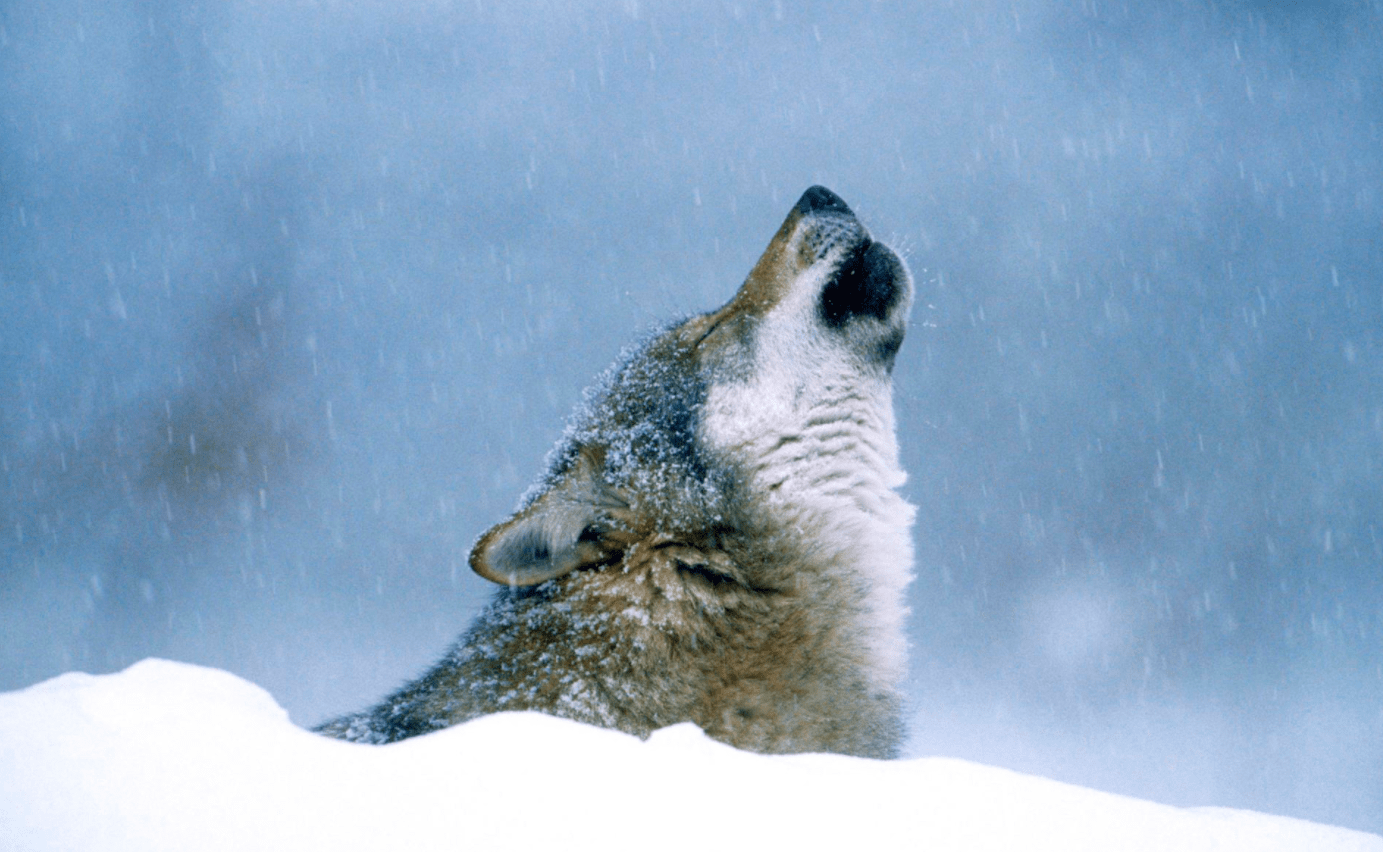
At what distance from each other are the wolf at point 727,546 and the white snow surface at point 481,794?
206 cm

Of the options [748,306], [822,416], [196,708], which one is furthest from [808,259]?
[196,708]

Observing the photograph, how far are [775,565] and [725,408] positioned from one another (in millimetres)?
913

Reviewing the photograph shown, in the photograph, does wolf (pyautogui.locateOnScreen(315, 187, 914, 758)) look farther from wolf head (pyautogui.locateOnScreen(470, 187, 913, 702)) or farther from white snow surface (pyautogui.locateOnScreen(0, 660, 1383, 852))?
white snow surface (pyautogui.locateOnScreen(0, 660, 1383, 852))

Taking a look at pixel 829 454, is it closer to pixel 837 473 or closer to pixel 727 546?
pixel 837 473

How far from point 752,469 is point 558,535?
3.36ft

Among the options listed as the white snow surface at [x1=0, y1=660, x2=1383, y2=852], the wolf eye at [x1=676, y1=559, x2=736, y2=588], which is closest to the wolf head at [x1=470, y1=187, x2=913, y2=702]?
the wolf eye at [x1=676, y1=559, x2=736, y2=588]

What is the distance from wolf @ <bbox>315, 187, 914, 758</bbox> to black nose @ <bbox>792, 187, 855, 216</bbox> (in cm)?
10

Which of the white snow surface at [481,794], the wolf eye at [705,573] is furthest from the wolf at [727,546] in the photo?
the white snow surface at [481,794]

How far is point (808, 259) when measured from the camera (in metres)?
5.17

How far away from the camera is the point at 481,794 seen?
1.49 metres

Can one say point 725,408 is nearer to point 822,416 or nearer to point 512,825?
point 822,416

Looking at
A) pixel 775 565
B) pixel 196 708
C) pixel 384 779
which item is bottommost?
pixel 384 779

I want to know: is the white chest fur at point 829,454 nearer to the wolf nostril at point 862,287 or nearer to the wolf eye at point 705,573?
the wolf nostril at point 862,287

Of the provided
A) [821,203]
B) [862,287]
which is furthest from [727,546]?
[821,203]
